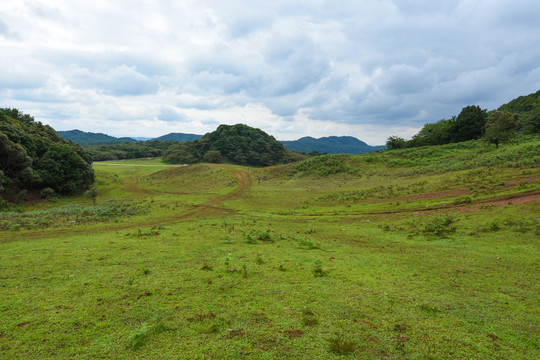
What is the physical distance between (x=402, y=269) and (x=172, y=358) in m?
8.26

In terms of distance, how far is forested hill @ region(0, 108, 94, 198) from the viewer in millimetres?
29250

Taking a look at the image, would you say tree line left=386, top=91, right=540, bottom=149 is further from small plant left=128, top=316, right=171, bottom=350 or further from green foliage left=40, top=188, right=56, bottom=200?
green foliage left=40, top=188, right=56, bottom=200

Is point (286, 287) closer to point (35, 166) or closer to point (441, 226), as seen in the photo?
point (441, 226)

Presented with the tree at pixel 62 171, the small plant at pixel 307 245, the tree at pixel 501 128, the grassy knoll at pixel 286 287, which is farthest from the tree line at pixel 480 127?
the tree at pixel 62 171

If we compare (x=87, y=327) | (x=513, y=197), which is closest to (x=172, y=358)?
(x=87, y=327)

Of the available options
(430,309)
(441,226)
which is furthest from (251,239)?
(441,226)

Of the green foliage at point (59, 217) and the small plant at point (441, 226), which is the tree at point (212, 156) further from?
the small plant at point (441, 226)

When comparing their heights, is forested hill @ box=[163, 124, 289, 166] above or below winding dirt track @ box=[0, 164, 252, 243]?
above

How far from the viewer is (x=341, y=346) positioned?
14.7ft

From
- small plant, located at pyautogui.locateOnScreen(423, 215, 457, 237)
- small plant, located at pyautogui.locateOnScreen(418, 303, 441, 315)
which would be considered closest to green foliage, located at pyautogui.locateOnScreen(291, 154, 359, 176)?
small plant, located at pyautogui.locateOnScreen(423, 215, 457, 237)

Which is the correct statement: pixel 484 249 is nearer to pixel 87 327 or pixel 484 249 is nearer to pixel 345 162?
pixel 87 327

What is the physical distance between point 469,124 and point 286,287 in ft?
246

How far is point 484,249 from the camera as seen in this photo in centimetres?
1055

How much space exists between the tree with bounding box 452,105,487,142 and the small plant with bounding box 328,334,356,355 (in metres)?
75.6
